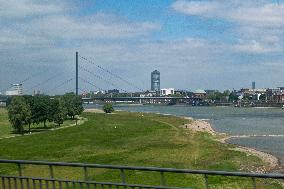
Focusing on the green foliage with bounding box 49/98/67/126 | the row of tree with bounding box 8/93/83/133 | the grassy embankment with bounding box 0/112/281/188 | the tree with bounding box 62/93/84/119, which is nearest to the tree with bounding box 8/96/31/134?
the row of tree with bounding box 8/93/83/133

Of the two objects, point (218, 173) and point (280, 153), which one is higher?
point (218, 173)

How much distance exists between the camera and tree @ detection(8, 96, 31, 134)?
237 ft

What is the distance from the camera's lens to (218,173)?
6.73m

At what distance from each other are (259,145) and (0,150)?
3226 cm

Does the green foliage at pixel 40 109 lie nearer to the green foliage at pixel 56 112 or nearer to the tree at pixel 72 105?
the green foliage at pixel 56 112

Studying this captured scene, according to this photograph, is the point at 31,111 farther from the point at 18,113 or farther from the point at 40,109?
the point at 18,113

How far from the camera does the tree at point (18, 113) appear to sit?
7212 cm

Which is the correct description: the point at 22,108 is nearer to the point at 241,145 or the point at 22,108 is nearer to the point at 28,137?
the point at 28,137

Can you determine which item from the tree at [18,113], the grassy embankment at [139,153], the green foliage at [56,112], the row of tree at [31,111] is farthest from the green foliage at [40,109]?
the grassy embankment at [139,153]

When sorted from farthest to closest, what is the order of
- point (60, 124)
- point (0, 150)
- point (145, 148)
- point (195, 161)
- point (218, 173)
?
point (60, 124) < point (145, 148) < point (0, 150) < point (195, 161) < point (218, 173)

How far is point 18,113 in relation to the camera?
238 ft

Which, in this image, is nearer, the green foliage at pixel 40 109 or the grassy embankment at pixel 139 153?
the grassy embankment at pixel 139 153

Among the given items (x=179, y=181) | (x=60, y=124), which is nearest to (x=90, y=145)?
(x=179, y=181)

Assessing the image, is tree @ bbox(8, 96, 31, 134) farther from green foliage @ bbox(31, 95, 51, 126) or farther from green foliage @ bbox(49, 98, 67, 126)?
green foliage @ bbox(49, 98, 67, 126)
